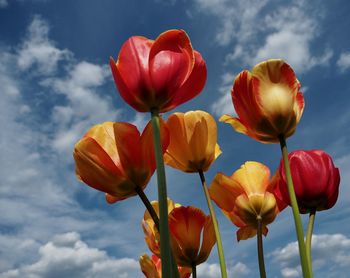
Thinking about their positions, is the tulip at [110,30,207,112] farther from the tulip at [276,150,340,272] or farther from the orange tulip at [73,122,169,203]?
the tulip at [276,150,340,272]

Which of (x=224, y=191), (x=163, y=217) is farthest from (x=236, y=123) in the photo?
(x=163, y=217)

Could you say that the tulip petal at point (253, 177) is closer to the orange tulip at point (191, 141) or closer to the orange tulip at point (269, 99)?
the orange tulip at point (191, 141)

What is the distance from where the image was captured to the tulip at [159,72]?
142 cm

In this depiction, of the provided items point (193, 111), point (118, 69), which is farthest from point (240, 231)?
point (118, 69)

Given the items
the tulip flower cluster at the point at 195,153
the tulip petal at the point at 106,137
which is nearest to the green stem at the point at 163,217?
the tulip flower cluster at the point at 195,153

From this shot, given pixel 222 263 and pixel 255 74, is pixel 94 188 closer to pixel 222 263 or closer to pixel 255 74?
pixel 222 263

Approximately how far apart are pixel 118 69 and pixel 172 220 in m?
0.69

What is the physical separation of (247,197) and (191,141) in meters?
0.33

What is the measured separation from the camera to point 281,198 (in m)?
1.83

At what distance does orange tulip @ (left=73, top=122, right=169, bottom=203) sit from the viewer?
4.89 feet

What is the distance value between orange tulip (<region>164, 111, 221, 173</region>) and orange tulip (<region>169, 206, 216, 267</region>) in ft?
0.61

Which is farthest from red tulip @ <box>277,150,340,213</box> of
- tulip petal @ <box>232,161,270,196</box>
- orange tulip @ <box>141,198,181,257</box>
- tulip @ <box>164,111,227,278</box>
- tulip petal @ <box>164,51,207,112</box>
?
orange tulip @ <box>141,198,181,257</box>

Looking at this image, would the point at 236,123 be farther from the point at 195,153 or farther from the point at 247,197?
the point at 247,197

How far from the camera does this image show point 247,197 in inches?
71.8
